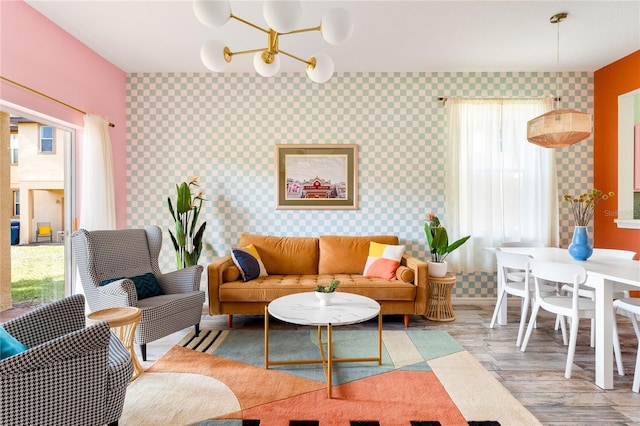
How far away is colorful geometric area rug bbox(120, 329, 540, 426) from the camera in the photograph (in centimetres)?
198

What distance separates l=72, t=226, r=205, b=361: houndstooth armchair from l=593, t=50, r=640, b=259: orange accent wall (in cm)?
464

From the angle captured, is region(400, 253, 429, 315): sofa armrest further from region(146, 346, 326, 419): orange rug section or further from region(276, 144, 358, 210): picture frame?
region(146, 346, 326, 419): orange rug section

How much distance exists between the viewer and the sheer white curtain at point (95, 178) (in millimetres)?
3566

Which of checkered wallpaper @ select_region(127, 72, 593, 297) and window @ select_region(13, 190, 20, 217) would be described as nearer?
Answer: window @ select_region(13, 190, 20, 217)

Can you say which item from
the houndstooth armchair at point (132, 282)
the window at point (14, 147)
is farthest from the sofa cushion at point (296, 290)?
the window at point (14, 147)

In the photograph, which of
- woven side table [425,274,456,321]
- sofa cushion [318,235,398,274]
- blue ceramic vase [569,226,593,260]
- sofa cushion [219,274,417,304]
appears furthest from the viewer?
sofa cushion [318,235,398,274]

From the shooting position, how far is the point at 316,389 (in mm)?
2283

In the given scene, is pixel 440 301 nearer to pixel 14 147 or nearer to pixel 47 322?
pixel 47 322

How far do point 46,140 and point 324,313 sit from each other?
10.3 ft

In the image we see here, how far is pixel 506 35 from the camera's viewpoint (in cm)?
341

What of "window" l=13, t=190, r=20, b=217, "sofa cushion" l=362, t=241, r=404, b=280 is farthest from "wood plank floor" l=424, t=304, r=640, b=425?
"window" l=13, t=190, r=20, b=217

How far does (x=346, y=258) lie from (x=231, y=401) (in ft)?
7.06

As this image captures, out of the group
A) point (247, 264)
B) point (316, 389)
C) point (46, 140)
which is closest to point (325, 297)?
point (316, 389)

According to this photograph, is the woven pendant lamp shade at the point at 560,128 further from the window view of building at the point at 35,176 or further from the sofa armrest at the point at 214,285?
the window view of building at the point at 35,176
